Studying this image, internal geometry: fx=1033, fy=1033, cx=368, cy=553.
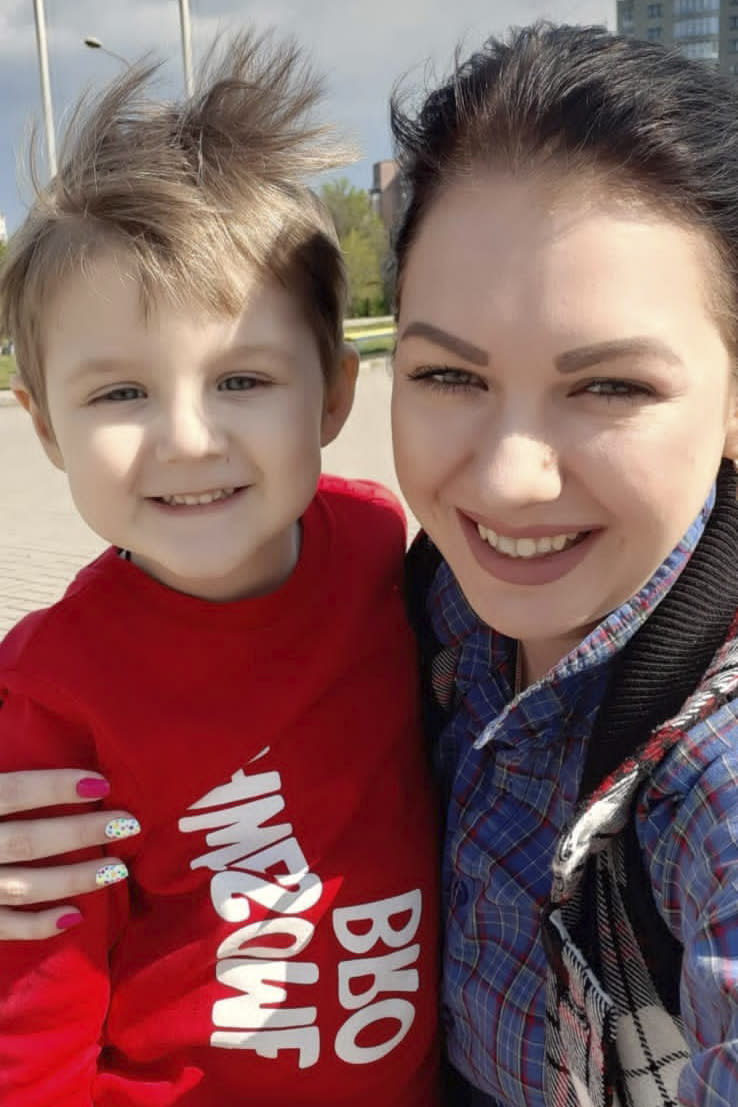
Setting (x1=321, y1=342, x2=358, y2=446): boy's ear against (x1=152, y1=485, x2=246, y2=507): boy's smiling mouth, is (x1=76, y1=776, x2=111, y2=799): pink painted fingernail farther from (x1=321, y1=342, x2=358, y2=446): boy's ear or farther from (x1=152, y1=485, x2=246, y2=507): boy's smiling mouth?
(x1=321, y1=342, x2=358, y2=446): boy's ear

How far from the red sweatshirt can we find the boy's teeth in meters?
0.44

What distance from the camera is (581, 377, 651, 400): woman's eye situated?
1.19 meters

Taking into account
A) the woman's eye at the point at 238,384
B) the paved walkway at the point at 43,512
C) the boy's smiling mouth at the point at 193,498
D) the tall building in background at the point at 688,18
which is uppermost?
the tall building in background at the point at 688,18

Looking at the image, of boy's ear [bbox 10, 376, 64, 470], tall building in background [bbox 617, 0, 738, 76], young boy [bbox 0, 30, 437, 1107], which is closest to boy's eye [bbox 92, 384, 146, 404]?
young boy [bbox 0, 30, 437, 1107]

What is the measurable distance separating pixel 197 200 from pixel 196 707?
77 cm

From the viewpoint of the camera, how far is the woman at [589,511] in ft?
3.62

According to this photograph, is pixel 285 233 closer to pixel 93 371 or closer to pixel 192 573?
pixel 93 371

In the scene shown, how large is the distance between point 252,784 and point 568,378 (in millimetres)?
776

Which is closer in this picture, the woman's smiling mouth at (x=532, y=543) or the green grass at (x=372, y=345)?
the woman's smiling mouth at (x=532, y=543)

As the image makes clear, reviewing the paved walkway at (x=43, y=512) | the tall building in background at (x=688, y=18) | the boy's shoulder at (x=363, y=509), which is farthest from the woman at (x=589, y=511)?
the tall building in background at (x=688, y=18)

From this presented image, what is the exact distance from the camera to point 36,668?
149 cm

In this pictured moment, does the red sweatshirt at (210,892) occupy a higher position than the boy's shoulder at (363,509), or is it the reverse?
the boy's shoulder at (363,509)

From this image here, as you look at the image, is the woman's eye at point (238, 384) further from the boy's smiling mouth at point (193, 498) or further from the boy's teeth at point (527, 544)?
the boy's teeth at point (527, 544)

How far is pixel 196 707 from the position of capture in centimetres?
156
